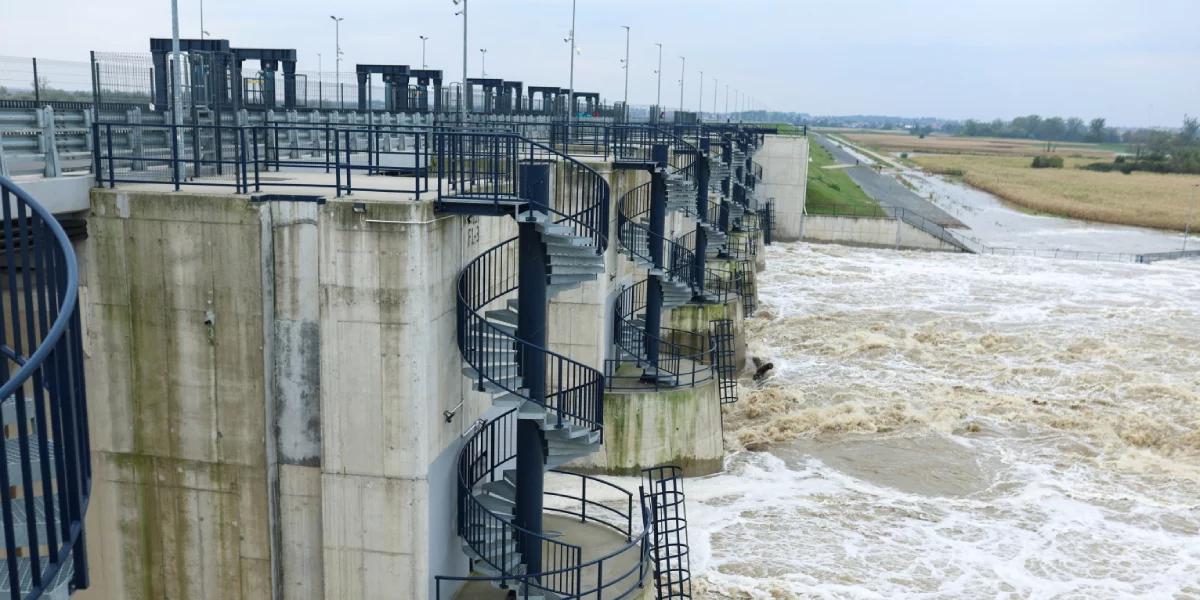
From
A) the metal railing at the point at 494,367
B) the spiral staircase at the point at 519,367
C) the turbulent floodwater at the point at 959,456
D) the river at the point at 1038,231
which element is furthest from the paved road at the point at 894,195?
the spiral staircase at the point at 519,367

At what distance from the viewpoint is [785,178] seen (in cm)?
6303

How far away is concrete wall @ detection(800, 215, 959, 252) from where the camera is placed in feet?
207

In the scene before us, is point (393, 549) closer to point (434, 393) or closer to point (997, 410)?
point (434, 393)

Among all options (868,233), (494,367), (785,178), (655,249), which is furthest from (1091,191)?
(494,367)

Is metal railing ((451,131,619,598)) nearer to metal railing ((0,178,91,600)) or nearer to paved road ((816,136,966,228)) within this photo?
metal railing ((0,178,91,600))

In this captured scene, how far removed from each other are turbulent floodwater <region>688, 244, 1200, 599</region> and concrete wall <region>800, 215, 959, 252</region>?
690 inches

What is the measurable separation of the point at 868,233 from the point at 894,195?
112 ft

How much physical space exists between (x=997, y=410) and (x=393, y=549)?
22115 millimetres

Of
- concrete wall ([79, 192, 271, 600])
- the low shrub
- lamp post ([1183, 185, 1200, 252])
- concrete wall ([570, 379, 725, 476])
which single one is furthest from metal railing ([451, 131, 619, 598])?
the low shrub

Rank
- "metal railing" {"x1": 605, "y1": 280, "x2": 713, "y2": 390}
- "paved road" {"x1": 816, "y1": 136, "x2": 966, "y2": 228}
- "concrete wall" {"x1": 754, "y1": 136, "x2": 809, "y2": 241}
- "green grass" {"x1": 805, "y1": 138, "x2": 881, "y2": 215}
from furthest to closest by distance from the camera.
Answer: "paved road" {"x1": 816, "y1": 136, "x2": 966, "y2": 228}, "green grass" {"x1": 805, "y1": 138, "x2": 881, "y2": 215}, "concrete wall" {"x1": 754, "y1": 136, "x2": 809, "y2": 241}, "metal railing" {"x1": 605, "y1": 280, "x2": 713, "y2": 390}

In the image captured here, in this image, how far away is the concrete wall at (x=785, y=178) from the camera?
62.7 metres

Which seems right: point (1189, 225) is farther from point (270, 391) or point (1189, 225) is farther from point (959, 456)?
point (270, 391)

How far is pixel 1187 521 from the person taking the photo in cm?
2164

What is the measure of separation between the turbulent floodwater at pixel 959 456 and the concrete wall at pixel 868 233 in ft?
57.5
